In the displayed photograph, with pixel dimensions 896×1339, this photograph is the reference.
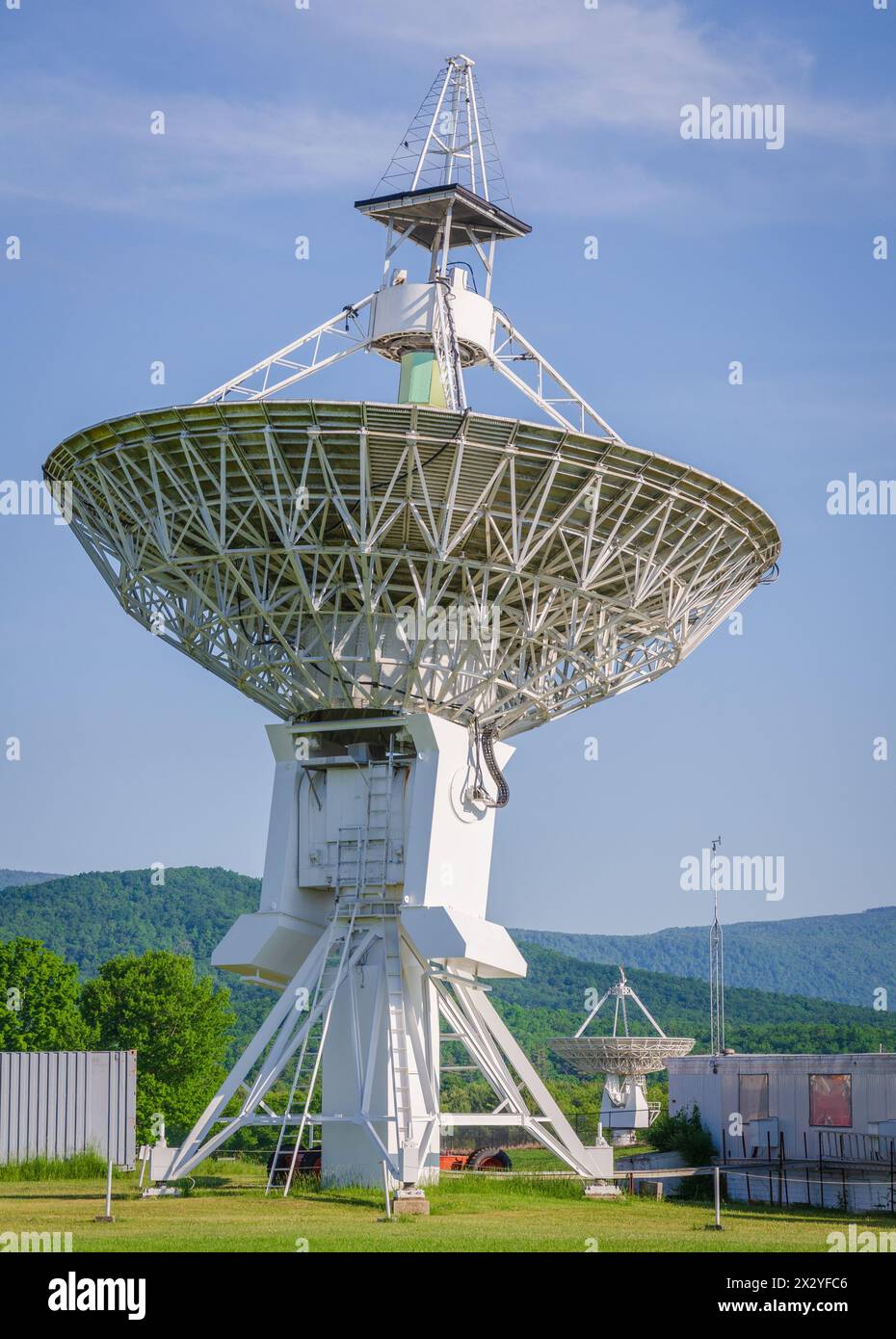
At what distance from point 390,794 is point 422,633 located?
357 centimetres

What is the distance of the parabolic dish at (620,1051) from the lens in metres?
65.7

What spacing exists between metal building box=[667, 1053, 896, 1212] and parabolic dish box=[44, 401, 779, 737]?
41.9 ft

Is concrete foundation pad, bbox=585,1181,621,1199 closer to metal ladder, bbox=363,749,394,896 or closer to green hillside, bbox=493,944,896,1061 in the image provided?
metal ladder, bbox=363,749,394,896

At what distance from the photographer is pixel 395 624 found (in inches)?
1465

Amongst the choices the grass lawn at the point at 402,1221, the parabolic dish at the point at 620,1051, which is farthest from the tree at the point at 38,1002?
the grass lawn at the point at 402,1221

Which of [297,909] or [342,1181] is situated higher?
[297,909]

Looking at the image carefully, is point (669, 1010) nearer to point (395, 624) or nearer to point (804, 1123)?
point (804, 1123)

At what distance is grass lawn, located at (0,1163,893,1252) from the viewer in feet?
82.4

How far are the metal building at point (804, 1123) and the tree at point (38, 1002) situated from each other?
121 feet

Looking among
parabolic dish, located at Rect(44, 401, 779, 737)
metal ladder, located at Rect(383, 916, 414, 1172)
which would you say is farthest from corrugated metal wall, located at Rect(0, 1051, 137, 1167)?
parabolic dish, located at Rect(44, 401, 779, 737)

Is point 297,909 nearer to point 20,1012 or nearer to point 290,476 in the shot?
point 290,476
